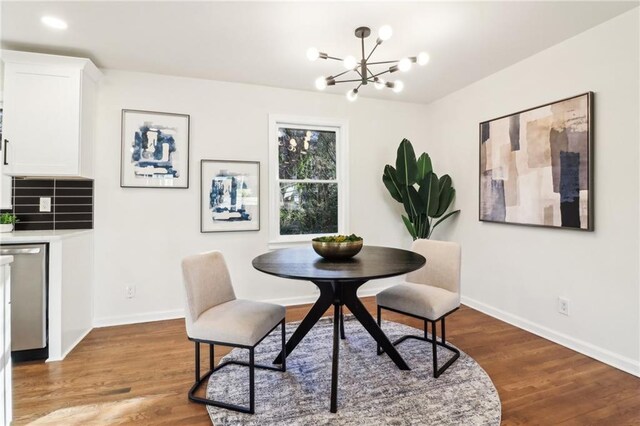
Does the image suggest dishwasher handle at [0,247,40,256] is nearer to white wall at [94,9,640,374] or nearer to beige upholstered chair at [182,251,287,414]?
white wall at [94,9,640,374]

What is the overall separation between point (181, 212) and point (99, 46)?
1.56 metres

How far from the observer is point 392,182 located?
3.84 metres

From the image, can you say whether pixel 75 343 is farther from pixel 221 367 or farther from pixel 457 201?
pixel 457 201

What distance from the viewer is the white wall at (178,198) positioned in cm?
313

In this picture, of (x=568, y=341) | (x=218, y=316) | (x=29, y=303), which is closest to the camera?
(x=218, y=316)

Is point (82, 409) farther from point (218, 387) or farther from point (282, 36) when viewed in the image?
point (282, 36)

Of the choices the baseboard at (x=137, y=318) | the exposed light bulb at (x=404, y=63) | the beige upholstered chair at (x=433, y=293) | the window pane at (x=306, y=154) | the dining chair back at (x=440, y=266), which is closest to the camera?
the exposed light bulb at (x=404, y=63)

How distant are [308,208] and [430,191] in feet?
4.62

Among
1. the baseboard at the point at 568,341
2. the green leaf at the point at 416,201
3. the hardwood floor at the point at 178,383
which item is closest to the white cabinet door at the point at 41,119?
the hardwood floor at the point at 178,383

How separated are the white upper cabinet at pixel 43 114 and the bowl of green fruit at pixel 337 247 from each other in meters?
2.20

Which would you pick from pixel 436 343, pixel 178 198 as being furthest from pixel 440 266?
pixel 178 198

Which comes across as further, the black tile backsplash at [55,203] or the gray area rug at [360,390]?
the black tile backsplash at [55,203]

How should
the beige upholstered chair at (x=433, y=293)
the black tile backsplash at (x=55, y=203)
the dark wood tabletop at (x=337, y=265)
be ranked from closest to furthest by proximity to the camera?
the dark wood tabletop at (x=337, y=265) → the beige upholstered chair at (x=433, y=293) → the black tile backsplash at (x=55, y=203)

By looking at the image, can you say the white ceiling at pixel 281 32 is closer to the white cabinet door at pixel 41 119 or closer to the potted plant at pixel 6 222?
the white cabinet door at pixel 41 119
